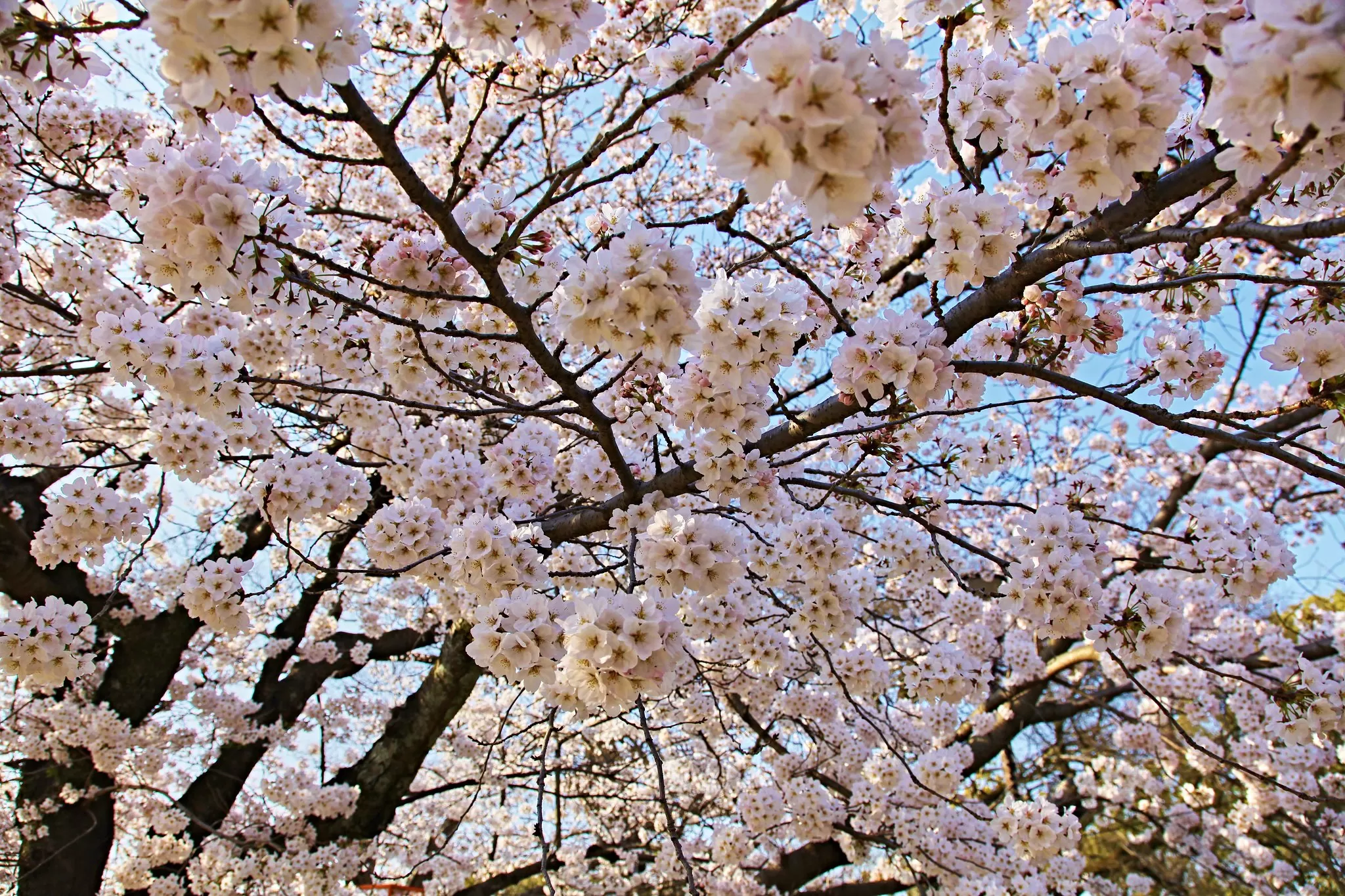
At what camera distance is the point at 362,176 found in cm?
724

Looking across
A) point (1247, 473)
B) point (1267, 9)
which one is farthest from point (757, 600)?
point (1247, 473)

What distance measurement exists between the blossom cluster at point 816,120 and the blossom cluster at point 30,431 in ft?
13.4

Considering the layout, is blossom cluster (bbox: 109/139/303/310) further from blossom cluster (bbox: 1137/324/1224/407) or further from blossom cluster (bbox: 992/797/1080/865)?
blossom cluster (bbox: 992/797/1080/865)

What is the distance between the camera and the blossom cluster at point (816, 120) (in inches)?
49.3

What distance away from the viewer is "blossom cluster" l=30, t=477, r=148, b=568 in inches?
130

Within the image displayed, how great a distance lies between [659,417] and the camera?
9.49 ft

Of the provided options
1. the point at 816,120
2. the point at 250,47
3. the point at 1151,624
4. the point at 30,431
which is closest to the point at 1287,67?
the point at 816,120

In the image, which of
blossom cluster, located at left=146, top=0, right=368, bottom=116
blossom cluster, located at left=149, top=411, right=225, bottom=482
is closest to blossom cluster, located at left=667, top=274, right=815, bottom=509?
blossom cluster, located at left=146, top=0, right=368, bottom=116

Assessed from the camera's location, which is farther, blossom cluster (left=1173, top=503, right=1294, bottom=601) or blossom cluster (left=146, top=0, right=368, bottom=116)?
blossom cluster (left=1173, top=503, right=1294, bottom=601)

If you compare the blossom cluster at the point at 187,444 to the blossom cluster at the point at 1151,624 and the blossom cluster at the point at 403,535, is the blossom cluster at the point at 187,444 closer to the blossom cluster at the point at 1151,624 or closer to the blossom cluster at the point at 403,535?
the blossom cluster at the point at 403,535

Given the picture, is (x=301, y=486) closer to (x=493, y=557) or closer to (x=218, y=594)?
(x=218, y=594)

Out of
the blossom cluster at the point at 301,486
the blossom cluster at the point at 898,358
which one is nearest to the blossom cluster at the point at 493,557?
the blossom cluster at the point at 301,486

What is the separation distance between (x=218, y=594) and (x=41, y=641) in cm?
79

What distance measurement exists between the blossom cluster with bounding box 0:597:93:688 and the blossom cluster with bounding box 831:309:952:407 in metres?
3.48
